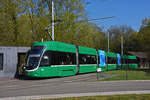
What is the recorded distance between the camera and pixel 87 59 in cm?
2750

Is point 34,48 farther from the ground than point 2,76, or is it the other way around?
point 34,48

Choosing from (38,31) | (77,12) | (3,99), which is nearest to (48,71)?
(3,99)

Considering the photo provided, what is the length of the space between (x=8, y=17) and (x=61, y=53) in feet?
43.2

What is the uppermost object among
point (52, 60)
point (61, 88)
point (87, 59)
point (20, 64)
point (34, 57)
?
point (34, 57)

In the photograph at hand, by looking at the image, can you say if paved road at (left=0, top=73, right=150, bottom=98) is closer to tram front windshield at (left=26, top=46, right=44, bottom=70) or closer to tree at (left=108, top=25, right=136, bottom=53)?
tram front windshield at (left=26, top=46, right=44, bottom=70)

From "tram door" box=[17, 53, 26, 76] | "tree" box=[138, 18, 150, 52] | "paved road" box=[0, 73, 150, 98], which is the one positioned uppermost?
"tree" box=[138, 18, 150, 52]

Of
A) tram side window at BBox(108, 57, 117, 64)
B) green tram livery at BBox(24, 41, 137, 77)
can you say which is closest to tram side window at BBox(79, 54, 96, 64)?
green tram livery at BBox(24, 41, 137, 77)

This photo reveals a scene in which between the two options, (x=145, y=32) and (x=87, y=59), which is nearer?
(x=87, y=59)

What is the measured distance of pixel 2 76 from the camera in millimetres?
23078

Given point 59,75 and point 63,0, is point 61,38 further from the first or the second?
point 59,75

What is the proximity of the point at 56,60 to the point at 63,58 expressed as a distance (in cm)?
138

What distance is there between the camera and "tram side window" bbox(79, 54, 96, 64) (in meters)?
25.9

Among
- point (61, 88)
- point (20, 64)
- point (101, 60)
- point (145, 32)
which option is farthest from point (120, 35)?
point (61, 88)

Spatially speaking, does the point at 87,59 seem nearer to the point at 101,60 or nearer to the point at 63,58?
the point at 101,60
